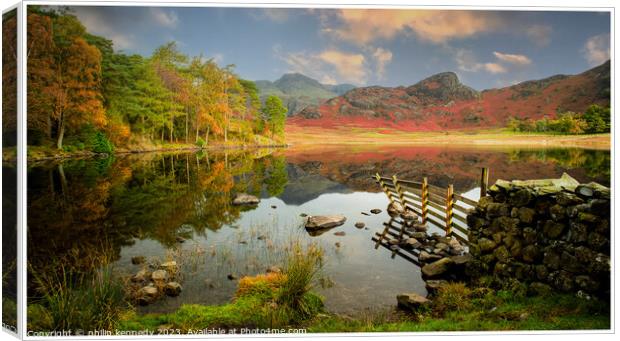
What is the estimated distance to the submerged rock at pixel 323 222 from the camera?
450 inches

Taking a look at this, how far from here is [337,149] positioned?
5344cm

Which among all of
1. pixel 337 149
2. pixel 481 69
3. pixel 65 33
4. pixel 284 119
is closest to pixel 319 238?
pixel 481 69

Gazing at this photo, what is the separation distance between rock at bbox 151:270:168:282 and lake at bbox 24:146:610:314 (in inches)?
16.0

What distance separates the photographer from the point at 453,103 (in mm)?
15586

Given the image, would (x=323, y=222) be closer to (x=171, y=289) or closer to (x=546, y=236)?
(x=171, y=289)

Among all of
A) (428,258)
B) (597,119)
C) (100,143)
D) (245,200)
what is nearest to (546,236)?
(597,119)

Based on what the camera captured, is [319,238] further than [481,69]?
Yes

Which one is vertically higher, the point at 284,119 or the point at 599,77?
the point at 284,119

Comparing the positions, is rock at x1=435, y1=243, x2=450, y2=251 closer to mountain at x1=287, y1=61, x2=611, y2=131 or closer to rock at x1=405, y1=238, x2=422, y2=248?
rock at x1=405, y1=238, x2=422, y2=248

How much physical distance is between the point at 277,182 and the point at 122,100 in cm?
1767

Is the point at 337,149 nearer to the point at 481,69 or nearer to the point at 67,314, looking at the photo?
the point at 481,69

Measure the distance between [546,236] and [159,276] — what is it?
6.86 meters

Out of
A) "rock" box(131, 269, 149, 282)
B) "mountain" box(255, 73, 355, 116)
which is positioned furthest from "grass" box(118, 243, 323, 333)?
"mountain" box(255, 73, 355, 116)

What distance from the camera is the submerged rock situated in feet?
37.5
